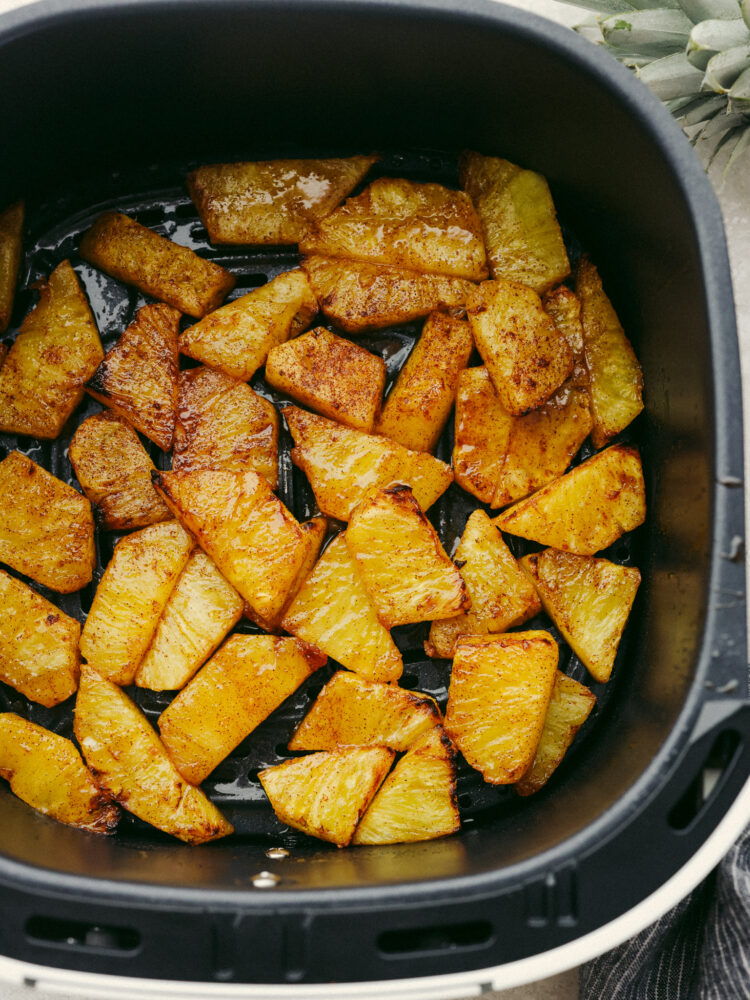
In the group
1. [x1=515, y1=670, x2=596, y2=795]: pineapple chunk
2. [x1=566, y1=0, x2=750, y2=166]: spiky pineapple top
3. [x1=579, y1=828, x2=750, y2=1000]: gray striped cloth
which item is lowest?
[x1=579, y1=828, x2=750, y2=1000]: gray striped cloth

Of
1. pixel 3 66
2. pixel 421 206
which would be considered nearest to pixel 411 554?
pixel 421 206

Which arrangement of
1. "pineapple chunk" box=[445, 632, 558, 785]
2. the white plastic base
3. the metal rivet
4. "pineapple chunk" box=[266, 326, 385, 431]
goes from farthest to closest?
1. "pineapple chunk" box=[266, 326, 385, 431]
2. "pineapple chunk" box=[445, 632, 558, 785]
3. the metal rivet
4. the white plastic base

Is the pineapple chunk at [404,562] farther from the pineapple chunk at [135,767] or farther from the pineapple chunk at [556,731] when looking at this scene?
the pineapple chunk at [135,767]

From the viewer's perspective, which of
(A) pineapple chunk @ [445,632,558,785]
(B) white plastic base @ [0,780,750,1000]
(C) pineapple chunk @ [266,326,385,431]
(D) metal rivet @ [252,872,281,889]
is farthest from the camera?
(C) pineapple chunk @ [266,326,385,431]

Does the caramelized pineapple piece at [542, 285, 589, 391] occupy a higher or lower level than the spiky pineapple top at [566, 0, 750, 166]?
lower

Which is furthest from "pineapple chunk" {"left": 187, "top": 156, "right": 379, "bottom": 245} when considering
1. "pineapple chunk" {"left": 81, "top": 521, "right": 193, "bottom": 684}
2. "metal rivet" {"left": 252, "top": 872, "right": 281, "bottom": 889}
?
"metal rivet" {"left": 252, "top": 872, "right": 281, "bottom": 889}

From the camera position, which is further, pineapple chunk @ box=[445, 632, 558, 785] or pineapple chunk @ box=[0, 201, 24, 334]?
pineapple chunk @ box=[0, 201, 24, 334]

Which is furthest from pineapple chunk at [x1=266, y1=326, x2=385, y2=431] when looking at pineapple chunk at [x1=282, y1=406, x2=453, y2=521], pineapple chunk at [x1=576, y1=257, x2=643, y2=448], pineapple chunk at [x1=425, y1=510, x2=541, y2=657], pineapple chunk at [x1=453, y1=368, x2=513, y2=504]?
pineapple chunk at [x1=576, y1=257, x2=643, y2=448]

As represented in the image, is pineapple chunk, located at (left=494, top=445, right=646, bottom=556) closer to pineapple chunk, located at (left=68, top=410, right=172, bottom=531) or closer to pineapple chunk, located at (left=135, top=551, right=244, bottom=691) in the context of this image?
pineapple chunk, located at (left=135, top=551, right=244, bottom=691)
